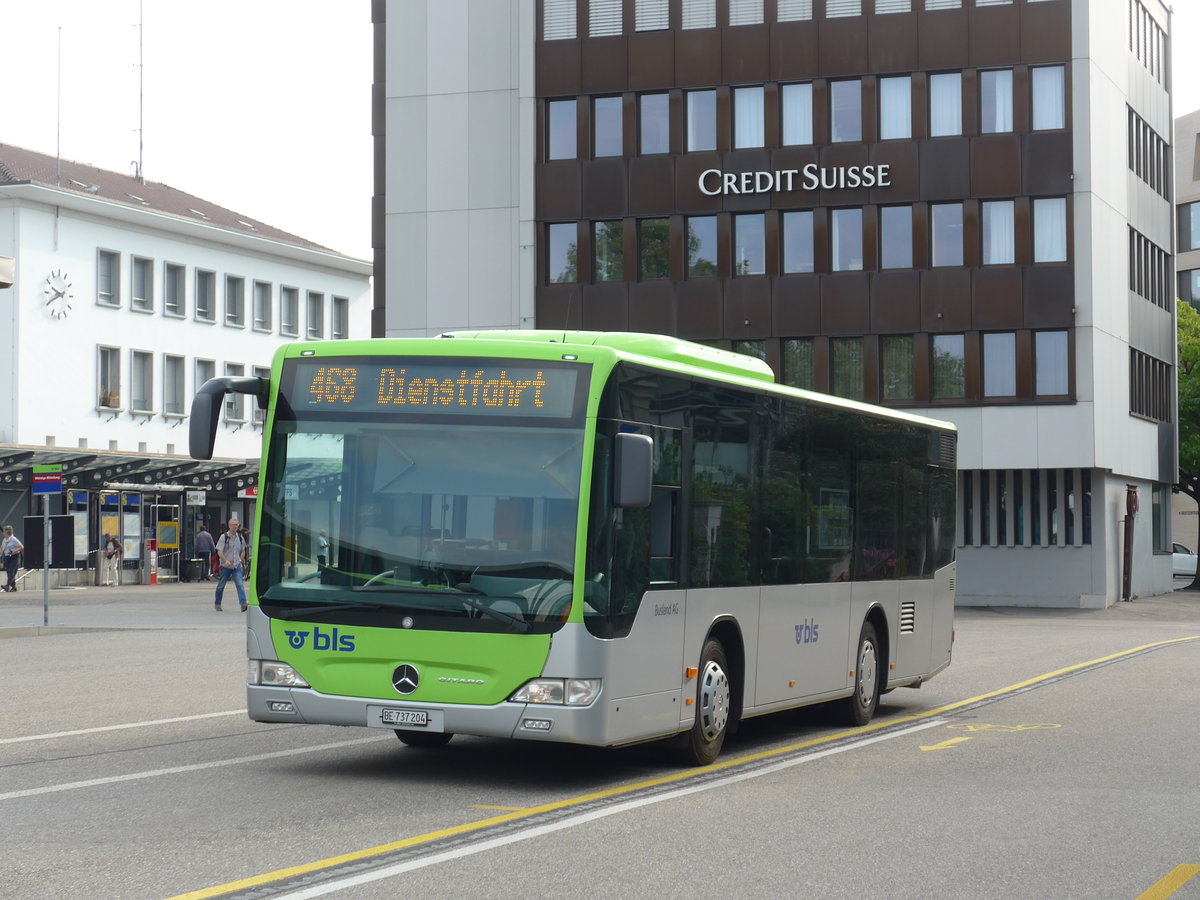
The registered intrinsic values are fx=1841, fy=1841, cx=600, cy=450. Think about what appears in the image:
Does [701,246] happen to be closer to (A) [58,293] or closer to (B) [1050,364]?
(B) [1050,364]

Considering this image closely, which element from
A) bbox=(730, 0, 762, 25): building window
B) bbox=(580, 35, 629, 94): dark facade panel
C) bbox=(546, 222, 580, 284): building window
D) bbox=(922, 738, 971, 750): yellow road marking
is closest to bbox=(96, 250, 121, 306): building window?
bbox=(546, 222, 580, 284): building window

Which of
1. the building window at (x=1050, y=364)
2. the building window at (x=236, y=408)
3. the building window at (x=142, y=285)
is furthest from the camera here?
the building window at (x=236, y=408)

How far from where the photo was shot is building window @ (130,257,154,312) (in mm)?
62844

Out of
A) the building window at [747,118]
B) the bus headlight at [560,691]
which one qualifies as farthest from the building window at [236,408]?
the bus headlight at [560,691]

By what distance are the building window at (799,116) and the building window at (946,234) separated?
3692mm

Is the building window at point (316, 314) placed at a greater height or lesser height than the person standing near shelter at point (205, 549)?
greater

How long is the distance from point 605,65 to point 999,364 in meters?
12.5

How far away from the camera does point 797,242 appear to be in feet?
151

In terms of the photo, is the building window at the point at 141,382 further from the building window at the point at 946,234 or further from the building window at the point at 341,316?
the building window at the point at 946,234

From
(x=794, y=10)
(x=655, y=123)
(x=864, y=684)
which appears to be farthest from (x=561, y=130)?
(x=864, y=684)

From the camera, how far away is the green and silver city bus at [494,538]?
1086 centimetres

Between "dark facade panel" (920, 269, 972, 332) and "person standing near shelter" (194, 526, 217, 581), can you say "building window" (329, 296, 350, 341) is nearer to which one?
"person standing near shelter" (194, 526, 217, 581)

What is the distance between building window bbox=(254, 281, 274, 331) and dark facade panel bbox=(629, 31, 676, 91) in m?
27.1

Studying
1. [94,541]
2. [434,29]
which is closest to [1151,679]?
[434,29]
